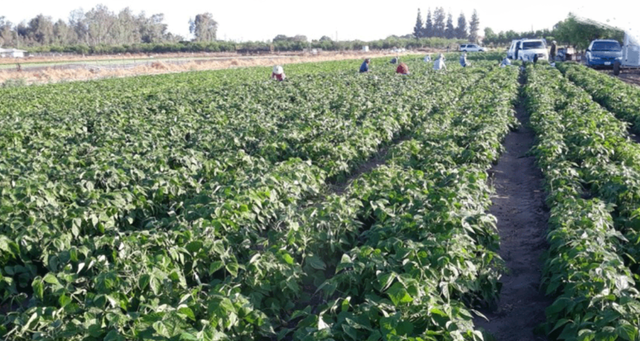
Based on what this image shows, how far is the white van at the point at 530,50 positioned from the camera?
122 feet

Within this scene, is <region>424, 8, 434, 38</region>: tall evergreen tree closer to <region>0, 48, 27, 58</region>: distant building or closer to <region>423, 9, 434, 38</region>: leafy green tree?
<region>423, 9, 434, 38</region>: leafy green tree

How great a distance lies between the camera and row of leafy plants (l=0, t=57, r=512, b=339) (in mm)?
3621

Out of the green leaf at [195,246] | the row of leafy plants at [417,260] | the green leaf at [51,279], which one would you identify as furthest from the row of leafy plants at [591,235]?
the green leaf at [51,279]

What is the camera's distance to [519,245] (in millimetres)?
6469

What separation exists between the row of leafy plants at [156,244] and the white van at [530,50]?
3348 centimetres

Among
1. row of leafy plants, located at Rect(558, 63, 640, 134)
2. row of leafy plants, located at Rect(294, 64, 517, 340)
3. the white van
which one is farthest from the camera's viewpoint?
the white van

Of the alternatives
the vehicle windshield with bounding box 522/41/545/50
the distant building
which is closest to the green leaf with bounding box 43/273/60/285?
the vehicle windshield with bounding box 522/41/545/50

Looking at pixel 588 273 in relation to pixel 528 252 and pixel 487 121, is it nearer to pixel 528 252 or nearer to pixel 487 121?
pixel 528 252

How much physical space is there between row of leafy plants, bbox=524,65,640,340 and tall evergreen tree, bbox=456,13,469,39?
13408 centimetres

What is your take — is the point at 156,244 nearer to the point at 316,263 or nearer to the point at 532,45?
the point at 316,263

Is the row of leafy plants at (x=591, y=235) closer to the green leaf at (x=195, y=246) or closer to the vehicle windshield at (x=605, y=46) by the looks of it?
the green leaf at (x=195, y=246)

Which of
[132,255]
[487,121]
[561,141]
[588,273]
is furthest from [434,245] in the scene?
[487,121]

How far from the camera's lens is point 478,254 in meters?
5.18

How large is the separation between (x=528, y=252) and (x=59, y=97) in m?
17.5
